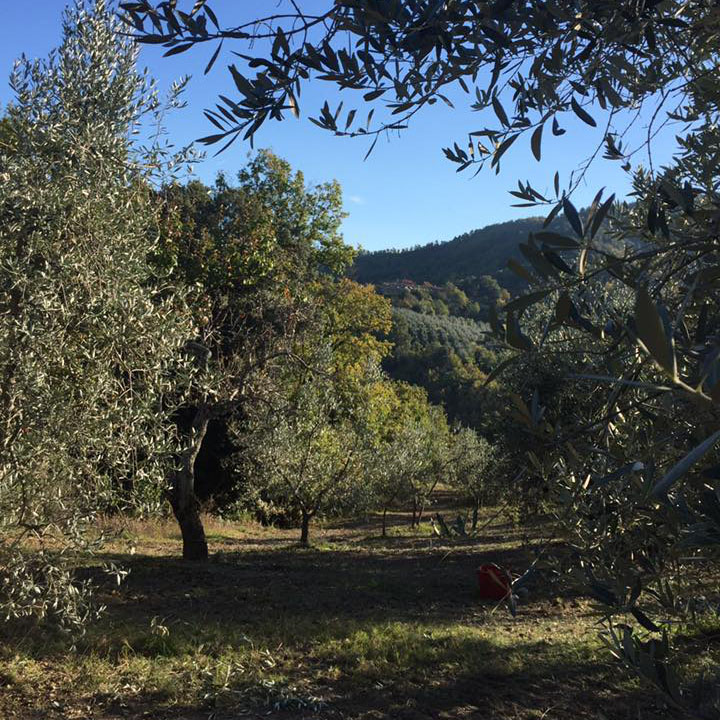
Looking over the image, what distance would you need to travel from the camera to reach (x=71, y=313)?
516 centimetres

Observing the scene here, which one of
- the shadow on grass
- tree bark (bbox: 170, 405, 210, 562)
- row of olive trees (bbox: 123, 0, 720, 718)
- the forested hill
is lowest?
the shadow on grass

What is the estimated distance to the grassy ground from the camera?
610cm

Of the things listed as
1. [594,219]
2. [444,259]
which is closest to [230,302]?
[594,219]

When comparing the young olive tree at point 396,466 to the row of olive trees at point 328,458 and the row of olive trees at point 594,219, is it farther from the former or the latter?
the row of olive trees at point 594,219

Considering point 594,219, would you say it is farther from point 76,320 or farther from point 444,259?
point 444,259

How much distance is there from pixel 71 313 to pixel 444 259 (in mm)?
102872

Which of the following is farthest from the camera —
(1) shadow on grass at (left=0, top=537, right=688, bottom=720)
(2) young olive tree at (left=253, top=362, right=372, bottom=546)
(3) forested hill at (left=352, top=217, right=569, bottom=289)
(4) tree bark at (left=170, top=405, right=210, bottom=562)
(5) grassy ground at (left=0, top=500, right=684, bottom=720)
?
(3) forested hill at (left=352, top=217, right=569, bottom=289)

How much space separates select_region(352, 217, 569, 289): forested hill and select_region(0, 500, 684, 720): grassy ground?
82.5m

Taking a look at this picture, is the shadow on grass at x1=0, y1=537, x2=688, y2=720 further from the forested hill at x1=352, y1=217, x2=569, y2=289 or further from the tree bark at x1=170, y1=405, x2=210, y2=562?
the forested hill at x1=352, y1=217, x2=569, y2=289

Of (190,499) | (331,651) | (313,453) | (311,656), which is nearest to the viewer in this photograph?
(311,656)

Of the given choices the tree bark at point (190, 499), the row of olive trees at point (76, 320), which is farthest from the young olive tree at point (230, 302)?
the row of olive trees at point (76, 320)

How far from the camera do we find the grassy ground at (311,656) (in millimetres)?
6102

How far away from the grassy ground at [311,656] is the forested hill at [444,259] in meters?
82.5

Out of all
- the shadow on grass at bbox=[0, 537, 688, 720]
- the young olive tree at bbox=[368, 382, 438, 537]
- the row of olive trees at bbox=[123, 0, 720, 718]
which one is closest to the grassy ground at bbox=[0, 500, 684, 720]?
the shadow on grass at bbox=[0, 537, 688, 720]
